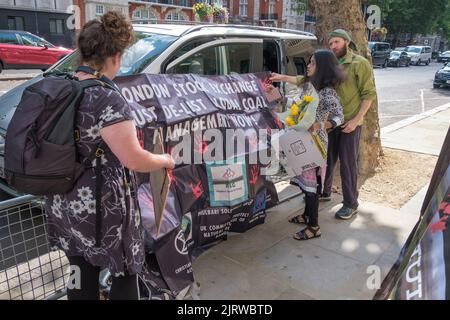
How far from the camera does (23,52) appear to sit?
54.6 feet

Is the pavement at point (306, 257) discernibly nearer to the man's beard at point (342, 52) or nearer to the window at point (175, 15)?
the man's beard at point (342, 52)

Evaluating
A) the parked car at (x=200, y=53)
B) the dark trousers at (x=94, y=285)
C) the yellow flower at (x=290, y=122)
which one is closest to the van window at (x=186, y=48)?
the parked car at (x=200, y=53)

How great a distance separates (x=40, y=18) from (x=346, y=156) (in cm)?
2996

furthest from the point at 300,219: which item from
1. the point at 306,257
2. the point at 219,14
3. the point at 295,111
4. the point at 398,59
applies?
the point at 398,59

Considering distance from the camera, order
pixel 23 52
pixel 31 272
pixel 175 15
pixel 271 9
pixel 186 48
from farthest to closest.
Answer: pixel 271 9 < pixel 175 15 < pixel 23 52 < pixel 186 48 < pixel 31 272

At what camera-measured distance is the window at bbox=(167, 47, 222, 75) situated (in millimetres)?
4219

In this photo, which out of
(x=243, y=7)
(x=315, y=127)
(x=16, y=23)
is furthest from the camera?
(x=243, y=7)

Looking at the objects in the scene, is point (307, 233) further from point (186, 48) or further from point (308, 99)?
point (186, 48)

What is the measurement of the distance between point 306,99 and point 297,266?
1.37m

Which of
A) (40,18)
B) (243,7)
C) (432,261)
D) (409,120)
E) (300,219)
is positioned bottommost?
(409,120)

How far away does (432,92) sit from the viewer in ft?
59.9

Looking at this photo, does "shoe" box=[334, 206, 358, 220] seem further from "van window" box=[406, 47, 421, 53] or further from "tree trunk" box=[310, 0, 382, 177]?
"van window" box=[406, 47, 421, 53]

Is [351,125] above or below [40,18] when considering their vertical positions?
below

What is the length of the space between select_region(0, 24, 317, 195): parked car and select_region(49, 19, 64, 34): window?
28020 mm
